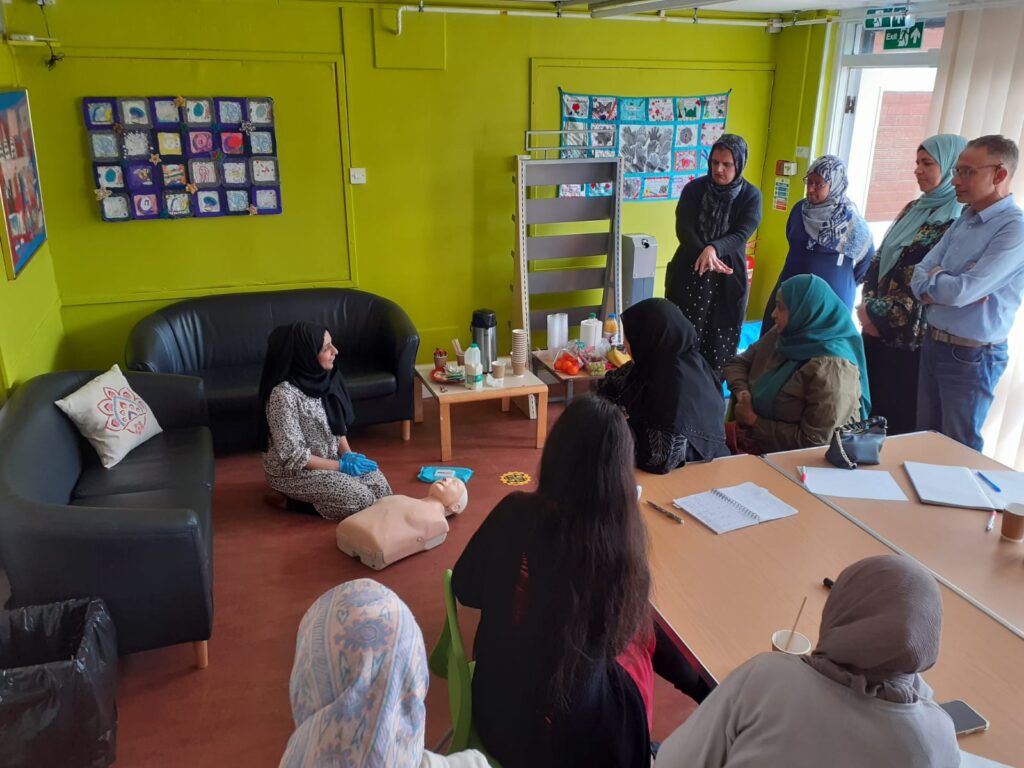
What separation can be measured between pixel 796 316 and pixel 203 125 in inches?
139

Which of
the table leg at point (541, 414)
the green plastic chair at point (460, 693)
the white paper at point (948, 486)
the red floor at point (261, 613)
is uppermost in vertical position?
the white paper at point (948, 486)

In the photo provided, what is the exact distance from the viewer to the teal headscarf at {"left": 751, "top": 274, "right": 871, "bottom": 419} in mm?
3037

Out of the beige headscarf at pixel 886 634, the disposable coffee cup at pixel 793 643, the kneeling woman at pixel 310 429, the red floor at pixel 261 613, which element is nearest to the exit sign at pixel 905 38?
the red floor at pixel 261 613

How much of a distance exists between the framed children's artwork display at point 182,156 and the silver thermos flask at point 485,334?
57.9 inches

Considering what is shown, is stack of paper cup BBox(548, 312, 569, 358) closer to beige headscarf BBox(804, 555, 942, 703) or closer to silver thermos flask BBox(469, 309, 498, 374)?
silver thermos flask BBox(469, 309, 498, 374)

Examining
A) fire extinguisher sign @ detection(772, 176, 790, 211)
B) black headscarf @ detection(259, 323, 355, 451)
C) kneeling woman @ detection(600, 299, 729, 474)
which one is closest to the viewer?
kneeling woman @ detection(600, 299, 729, 474)

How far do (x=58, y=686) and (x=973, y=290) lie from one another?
3445 millimetres

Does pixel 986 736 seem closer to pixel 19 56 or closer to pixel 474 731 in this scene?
pixel 474 731

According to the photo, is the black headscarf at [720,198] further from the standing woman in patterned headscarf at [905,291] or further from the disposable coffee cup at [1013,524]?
the disposable coffee cup at [1013,524]

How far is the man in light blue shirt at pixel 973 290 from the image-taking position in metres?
3.02

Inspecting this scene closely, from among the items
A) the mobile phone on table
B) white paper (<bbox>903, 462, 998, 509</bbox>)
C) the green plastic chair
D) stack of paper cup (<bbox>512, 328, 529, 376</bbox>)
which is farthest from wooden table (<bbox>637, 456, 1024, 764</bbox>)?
stack of paper cup (<bbox>512, 328, 529, 376</bbox>)

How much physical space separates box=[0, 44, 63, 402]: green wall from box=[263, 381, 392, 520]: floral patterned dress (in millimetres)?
1135

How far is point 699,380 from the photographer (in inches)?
110

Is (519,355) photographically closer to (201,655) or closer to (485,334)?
(485,334)
